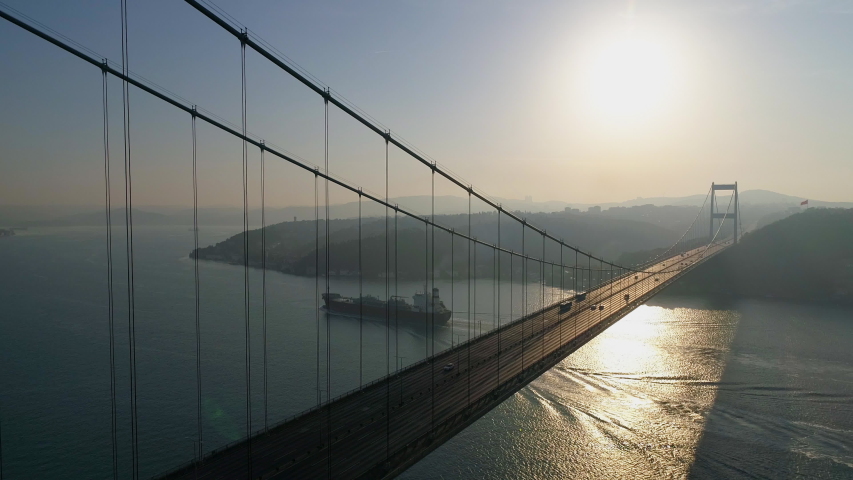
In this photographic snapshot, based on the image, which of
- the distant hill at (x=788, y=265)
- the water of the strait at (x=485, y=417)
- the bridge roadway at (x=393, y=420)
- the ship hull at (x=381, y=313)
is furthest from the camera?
the distant hill at (x=788, y=265)

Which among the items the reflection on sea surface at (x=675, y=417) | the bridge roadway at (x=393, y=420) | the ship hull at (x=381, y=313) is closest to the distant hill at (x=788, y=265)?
the reflection on sea surface at (x=675, y=417)

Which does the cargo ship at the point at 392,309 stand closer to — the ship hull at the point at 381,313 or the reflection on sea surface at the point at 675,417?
the ship hull at the point at 381,313

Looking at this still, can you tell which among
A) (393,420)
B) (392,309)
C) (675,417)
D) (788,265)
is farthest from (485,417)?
(788,265)

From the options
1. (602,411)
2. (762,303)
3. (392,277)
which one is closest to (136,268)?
(392,277)

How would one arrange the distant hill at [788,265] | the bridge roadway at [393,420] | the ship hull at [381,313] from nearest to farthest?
the bridge roadway at [393,420]
the ship hull at [381,313]
the distant hill at [788,265]

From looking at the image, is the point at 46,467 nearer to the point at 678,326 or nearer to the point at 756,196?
the point at 678,326

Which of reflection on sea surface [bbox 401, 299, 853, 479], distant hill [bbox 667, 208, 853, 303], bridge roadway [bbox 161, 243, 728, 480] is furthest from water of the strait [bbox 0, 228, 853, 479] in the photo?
distant hill [bbox 667, 208, 853, 303]

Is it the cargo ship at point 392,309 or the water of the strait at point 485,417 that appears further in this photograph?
the cargo ship at point 392,309
